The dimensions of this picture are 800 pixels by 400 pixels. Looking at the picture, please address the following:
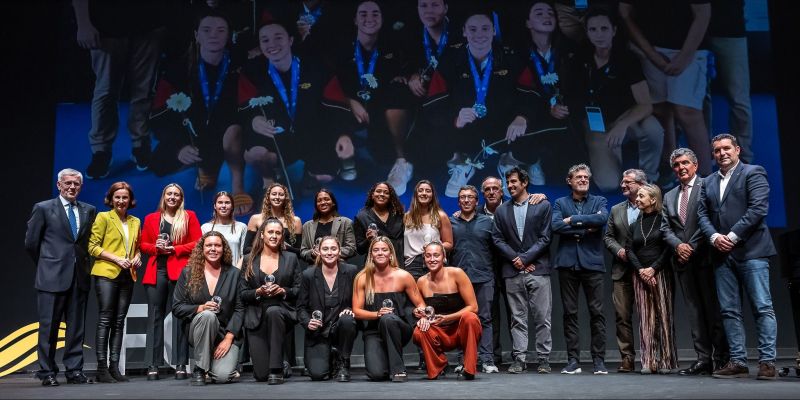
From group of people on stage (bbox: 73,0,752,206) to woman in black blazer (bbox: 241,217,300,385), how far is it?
5.37 ft

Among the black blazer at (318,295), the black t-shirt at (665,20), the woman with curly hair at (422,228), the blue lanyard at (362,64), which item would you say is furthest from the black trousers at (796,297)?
the blue lanyard at (362,64)

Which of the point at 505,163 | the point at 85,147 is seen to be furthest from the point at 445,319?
the point at 85,147

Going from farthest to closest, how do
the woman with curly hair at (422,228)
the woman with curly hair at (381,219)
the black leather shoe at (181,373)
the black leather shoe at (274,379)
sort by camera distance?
the woman with curly hair at (381,219) → the woman with curly hair at (422,228) → the black leather shoe at (181,373) → the black leather shoe at (274,379)

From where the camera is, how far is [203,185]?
6328mm

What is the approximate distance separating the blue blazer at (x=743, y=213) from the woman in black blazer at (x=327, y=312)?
7.84ft

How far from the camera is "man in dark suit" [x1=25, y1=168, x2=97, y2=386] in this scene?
449 cm

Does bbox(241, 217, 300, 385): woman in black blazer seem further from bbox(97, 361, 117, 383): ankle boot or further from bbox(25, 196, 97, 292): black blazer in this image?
bbox(25, 196, 97, 292): black blazer

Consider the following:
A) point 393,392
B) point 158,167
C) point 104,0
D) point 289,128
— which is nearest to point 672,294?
point 393,392

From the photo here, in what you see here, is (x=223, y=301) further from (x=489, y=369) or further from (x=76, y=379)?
(x=489, y=369)

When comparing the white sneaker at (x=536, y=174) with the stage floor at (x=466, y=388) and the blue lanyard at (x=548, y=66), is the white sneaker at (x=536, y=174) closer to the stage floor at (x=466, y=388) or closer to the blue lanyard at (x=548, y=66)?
the blue lanyard at (x=548, y=66)

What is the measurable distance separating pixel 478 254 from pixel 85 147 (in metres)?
3.87

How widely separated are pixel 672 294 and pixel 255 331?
9.39 feet

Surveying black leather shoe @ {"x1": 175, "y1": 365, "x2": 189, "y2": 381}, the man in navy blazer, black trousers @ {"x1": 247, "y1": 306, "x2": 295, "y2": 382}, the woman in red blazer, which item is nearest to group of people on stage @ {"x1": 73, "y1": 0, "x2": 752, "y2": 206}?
the woman in red blazer

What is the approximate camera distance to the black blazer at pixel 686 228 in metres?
4.42
